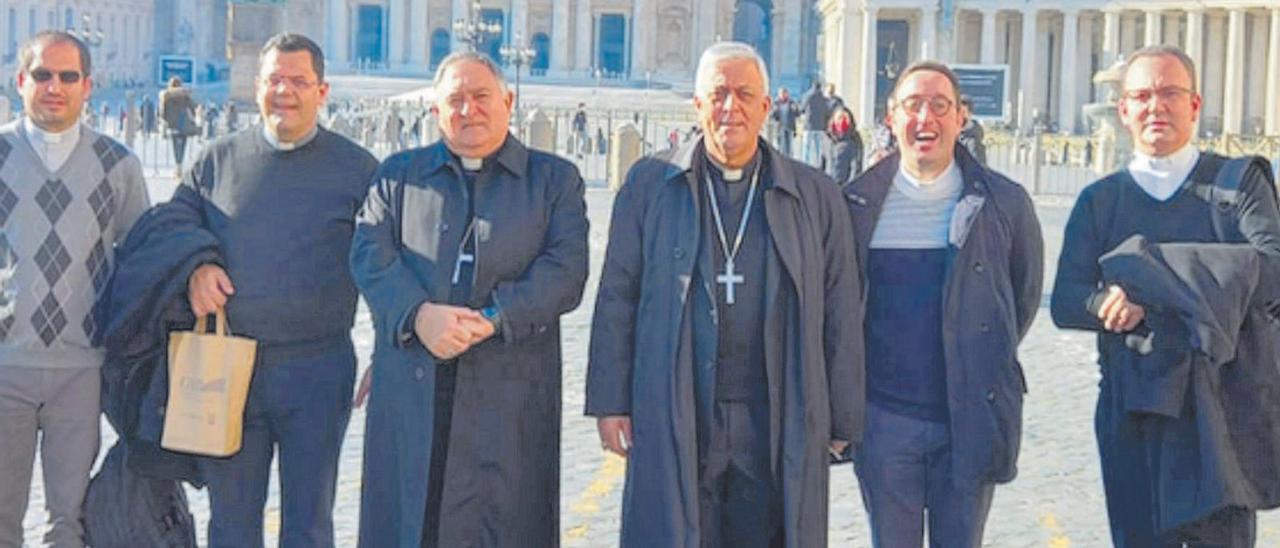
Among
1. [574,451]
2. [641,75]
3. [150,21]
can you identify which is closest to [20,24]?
[150,21]

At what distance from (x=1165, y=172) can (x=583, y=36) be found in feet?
276

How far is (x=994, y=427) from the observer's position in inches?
241

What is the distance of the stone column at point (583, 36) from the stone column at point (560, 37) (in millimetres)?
598

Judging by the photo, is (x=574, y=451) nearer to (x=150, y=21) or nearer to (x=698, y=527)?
(x=698, y=527)

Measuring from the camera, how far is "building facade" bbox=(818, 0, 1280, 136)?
53.7 metres

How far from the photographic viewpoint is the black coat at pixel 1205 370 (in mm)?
5930

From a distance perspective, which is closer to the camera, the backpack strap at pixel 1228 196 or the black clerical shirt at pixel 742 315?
the black clerical shirt at pixel 742 315

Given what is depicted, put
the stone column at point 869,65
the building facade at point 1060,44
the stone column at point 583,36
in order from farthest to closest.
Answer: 1. the stone column at point 583,36
2. the stone column at point 869,65
3. the building facade at point 1060,44

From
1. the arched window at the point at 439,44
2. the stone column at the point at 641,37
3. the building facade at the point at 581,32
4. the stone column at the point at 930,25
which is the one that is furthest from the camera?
the arched window at the point at 439,44

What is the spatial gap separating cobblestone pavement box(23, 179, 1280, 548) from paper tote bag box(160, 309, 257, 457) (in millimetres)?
1718

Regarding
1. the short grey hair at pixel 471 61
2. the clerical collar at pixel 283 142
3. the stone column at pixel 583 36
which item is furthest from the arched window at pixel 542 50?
the short grey hair at pixel 471 61

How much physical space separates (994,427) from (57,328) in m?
3.22

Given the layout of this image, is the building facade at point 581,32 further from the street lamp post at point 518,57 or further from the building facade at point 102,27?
the building facade at point 102,27

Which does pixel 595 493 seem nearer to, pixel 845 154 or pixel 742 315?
pixel 742 315
